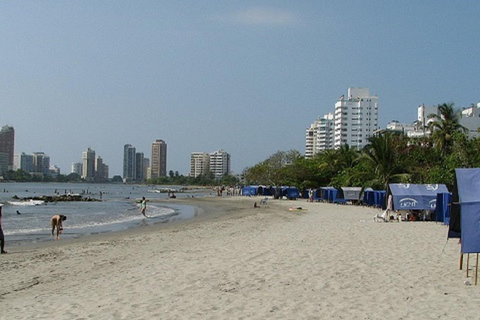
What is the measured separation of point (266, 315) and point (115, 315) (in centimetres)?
222

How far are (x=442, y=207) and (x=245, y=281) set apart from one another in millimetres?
16931

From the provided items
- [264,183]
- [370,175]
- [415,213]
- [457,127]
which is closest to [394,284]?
[415,213]

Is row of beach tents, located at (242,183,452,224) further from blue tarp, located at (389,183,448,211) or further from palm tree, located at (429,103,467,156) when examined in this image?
palm tree, located at (429,103,467,156)

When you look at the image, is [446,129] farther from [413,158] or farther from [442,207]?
[442,207]

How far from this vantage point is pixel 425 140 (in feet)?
166

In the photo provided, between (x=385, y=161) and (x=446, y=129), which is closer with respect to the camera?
(x=385, y=161)

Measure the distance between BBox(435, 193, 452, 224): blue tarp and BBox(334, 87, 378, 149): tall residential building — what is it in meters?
109

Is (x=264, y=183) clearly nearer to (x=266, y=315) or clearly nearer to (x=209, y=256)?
(x=209, y=256)

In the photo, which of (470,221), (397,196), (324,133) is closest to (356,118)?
(324,133)

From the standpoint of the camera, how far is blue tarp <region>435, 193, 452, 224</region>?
878 inches

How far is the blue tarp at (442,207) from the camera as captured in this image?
73.2 ft

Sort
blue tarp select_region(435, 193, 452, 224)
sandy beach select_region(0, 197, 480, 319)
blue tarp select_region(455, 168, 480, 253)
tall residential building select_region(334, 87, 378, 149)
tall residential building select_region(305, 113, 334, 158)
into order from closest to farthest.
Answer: sandy beach select_region(0, 197, 480, 319)
blue tarp select_region(455, 168, 480, 253)
blue tarp select_region(435, 193, 452, 224)
tall residential building select_region(334, 87, 378, 149)
tall residential building select_region(305, 113, 334, 158)

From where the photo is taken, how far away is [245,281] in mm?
9469

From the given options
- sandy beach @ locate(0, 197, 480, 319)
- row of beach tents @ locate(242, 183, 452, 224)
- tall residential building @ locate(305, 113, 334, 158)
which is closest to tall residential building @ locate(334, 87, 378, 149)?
tall residential building @ locate(305, 113, 334, 158)
